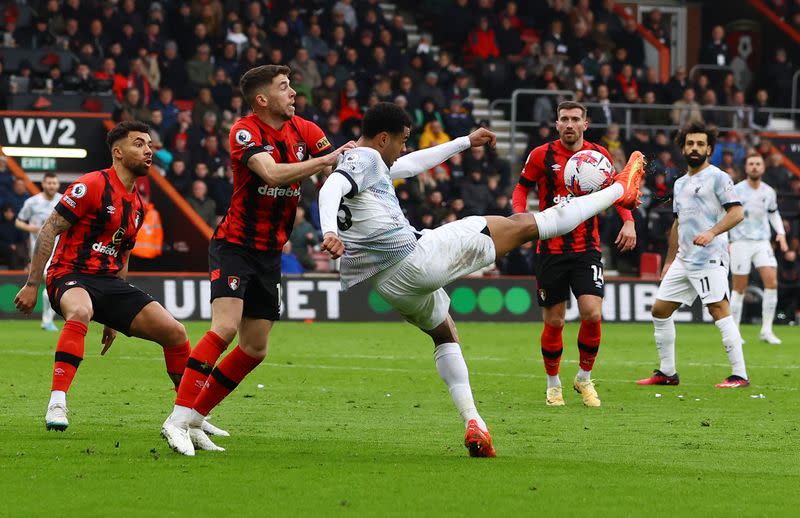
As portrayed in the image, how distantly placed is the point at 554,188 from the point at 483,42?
20.1 m

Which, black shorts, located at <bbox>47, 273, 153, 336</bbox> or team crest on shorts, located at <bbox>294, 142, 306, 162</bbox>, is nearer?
team crest on shorts, located at <bbox>294, 142, 306, 162</bbox>

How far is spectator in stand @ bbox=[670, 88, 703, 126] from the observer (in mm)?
30312

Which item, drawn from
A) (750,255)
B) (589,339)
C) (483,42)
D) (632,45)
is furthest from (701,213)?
(632,45)

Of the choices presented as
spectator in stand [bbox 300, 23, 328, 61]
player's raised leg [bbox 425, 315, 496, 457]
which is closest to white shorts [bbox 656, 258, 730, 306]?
player's raised leg [bbox 425, 315, 496, 457]

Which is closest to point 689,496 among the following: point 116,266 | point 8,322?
point 116,266

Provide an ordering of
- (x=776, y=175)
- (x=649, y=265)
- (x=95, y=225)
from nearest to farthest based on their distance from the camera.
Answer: (x=95, y=225) → (x=649, y=265) → (x=776, y=175)

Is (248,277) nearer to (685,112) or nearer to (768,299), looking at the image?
(768,299)

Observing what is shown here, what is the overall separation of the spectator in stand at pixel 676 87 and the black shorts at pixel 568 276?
1991cm

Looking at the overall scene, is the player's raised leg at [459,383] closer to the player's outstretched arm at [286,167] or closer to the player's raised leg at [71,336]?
the player's outstretched arm at [286,167]

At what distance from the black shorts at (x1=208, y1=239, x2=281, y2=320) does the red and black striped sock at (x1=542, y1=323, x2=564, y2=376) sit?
3484 millimetres

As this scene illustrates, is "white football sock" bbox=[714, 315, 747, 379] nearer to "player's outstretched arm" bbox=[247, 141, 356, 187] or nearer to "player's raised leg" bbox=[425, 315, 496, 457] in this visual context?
"player's raised leg" bbox=[425, 315, 496, 457]

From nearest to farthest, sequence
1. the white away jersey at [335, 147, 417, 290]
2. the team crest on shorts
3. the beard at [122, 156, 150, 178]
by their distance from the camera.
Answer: the white away jersey at [335, 147, 417, 290] → the team crest on shorts → the beard at [122, 156, 150, 178]

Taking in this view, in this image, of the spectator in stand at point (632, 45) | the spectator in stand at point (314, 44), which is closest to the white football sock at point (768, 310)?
the spectator in stand at point (314, 44)

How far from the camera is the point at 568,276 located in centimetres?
1180
